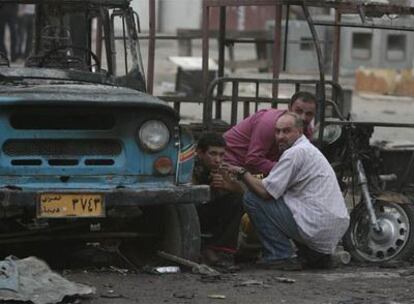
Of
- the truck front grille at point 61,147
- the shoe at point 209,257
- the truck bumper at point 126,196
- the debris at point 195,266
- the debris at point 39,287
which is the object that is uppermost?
the truck front grille at point 61,147

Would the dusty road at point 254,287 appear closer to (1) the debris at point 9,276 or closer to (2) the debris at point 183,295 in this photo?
(2) the debris at point 183,295

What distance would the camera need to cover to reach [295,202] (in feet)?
22.0

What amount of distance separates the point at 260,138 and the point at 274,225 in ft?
2.38

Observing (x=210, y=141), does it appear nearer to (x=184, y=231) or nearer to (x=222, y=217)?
(x=222, y=217)

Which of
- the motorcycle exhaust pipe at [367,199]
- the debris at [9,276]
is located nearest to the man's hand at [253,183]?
the motorcycle exhaust pipe at [367,199]

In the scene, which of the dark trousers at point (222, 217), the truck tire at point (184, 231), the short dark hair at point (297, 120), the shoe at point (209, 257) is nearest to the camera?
the truck tire at point (184, 231)

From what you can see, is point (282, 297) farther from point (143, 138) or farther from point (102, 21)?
point (102, 21)

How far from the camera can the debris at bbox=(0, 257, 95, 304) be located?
17.7 feet

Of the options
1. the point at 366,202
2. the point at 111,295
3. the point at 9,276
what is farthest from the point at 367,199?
the point at 9,276

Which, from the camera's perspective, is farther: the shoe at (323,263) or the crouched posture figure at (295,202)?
the shoe at (323,263)

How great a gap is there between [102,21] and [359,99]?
36.8ft

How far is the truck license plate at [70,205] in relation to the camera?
5.87m

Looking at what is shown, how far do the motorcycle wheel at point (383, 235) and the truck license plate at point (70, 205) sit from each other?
2.14 meters

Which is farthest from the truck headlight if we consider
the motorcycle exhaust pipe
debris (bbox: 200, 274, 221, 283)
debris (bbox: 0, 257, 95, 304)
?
the motorcycle exhaust pipe
